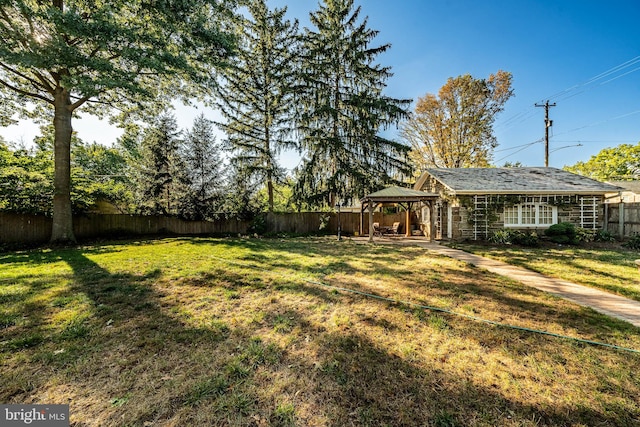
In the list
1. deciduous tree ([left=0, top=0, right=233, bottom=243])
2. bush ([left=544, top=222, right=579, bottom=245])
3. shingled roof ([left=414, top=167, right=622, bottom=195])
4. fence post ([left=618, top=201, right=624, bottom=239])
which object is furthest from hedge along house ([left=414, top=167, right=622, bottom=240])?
deciduous tree ([left=0, top=0, right=233, bottom=243])

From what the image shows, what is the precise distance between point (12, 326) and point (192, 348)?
264 centimetres

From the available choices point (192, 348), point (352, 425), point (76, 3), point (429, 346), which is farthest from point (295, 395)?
point (76, 3)

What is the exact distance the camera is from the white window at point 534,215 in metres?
12.1

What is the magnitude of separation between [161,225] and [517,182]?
20053mm

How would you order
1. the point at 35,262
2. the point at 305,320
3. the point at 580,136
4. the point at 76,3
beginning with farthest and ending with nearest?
the point at 580,136 → the point at 76,3 → the point at 35,262 → the point at 305,320

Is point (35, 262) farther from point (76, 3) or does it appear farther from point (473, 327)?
point (473, 327)

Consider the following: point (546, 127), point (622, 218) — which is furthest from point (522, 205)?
point (546, 127)

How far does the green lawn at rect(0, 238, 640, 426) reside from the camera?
1.91m

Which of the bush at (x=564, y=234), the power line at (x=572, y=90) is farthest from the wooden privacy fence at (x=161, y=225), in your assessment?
the power line at (x=572, y=90)

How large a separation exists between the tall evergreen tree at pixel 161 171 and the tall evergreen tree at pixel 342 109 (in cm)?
748

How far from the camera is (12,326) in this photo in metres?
3.22

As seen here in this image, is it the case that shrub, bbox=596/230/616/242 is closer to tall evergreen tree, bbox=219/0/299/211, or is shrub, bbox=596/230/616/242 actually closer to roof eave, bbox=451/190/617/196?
roof eave, bbox=451/190/617/196

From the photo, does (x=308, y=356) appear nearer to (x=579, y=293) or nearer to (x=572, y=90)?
(x=579, y=293)

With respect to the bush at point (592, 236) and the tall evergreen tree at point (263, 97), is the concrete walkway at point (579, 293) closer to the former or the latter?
the bush at point (592, 236)
